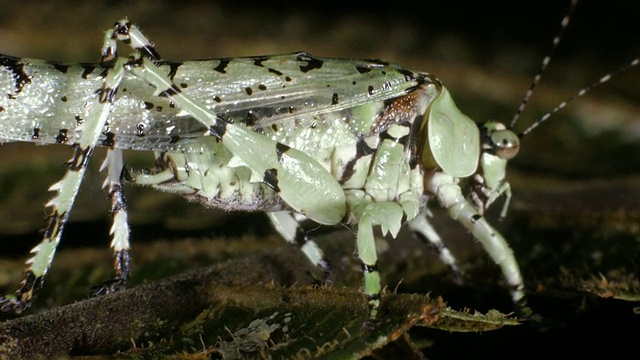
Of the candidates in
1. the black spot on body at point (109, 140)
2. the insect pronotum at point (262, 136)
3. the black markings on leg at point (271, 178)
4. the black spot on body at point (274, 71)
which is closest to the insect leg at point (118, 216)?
the insect pronotum at point (262, 136)

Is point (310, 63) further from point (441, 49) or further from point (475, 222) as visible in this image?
point (441, 49)

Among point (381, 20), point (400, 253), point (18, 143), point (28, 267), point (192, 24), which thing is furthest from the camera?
point (381, 20)

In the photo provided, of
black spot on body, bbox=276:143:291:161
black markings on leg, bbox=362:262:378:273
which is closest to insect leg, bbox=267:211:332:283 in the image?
black markings on leg, bbox=362:262:378:273

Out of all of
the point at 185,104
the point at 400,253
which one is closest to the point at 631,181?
the point at 400,253

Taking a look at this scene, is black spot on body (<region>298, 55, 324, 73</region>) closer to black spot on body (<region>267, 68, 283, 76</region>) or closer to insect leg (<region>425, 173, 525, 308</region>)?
black spot on body (<region>267, 68, 283, 76</region>)

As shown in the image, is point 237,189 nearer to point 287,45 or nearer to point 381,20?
point 287,45

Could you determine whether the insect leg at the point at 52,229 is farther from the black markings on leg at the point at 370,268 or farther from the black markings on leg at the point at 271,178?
the black markings on leg at the point at 370,268

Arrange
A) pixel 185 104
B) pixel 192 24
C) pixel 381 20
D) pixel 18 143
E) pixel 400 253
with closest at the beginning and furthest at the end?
pixel 185 104
pixel 400 253
pixel 18 143
pixel 192 24
pixel 381 20
